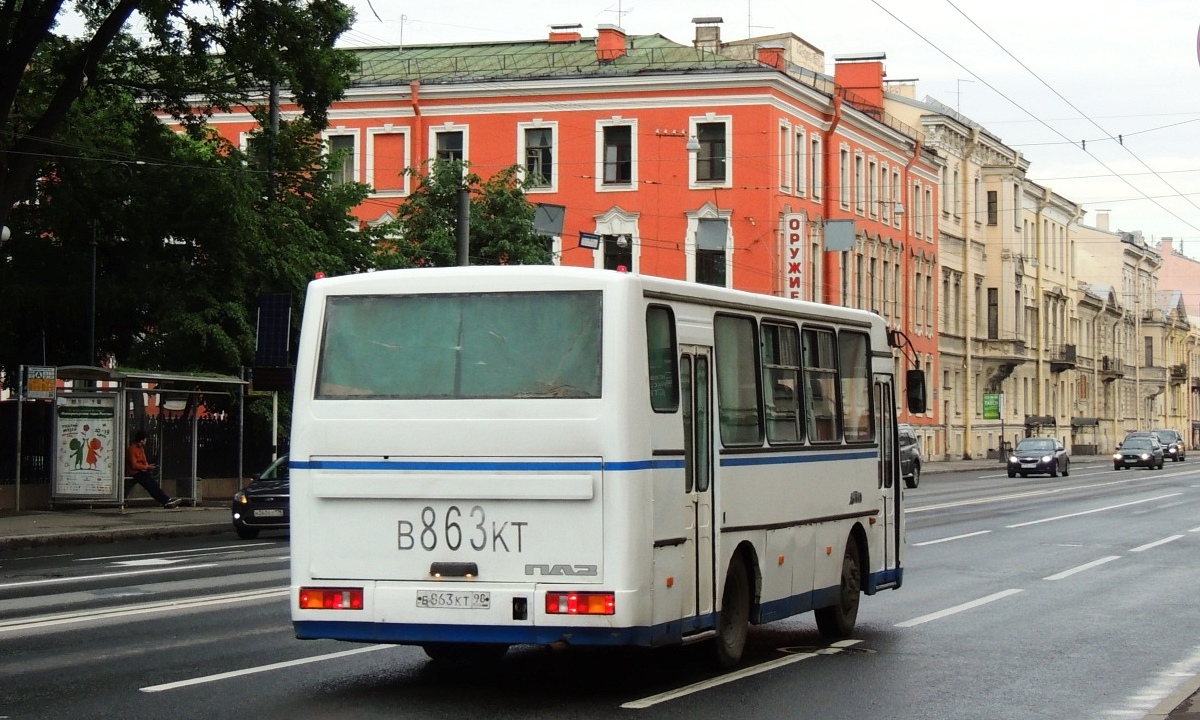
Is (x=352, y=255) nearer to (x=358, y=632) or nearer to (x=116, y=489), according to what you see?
(x=116, y=489)

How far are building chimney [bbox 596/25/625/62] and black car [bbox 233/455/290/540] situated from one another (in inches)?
1391

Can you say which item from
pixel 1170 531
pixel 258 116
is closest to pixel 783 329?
pixel 1170 531

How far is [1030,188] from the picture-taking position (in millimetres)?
92750

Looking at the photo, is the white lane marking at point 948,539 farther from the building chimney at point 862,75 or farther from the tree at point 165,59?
the building chimney at point 862,75

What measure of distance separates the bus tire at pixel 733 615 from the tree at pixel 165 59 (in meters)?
20.1

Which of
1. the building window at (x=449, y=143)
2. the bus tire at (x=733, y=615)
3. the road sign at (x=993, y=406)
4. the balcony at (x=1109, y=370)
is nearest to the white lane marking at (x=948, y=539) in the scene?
the bus tire at (x=733, y=615)

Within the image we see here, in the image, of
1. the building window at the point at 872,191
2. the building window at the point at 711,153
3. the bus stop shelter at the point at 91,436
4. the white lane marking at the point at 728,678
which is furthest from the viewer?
the building window at the point at 872,191

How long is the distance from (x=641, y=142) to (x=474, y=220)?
13599 mm

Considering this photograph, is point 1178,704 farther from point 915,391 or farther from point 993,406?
point 993,406

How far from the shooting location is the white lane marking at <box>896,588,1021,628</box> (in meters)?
15.5

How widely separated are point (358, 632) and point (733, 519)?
262cm

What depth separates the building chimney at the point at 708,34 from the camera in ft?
207

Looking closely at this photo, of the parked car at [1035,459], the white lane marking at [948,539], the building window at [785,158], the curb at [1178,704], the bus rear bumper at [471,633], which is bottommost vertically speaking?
the curb at [1178,704]

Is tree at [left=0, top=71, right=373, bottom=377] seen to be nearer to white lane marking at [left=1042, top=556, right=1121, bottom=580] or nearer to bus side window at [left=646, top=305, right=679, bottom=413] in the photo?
white lane marking at [left=1042, top=556, right=1121, bottom=580]
